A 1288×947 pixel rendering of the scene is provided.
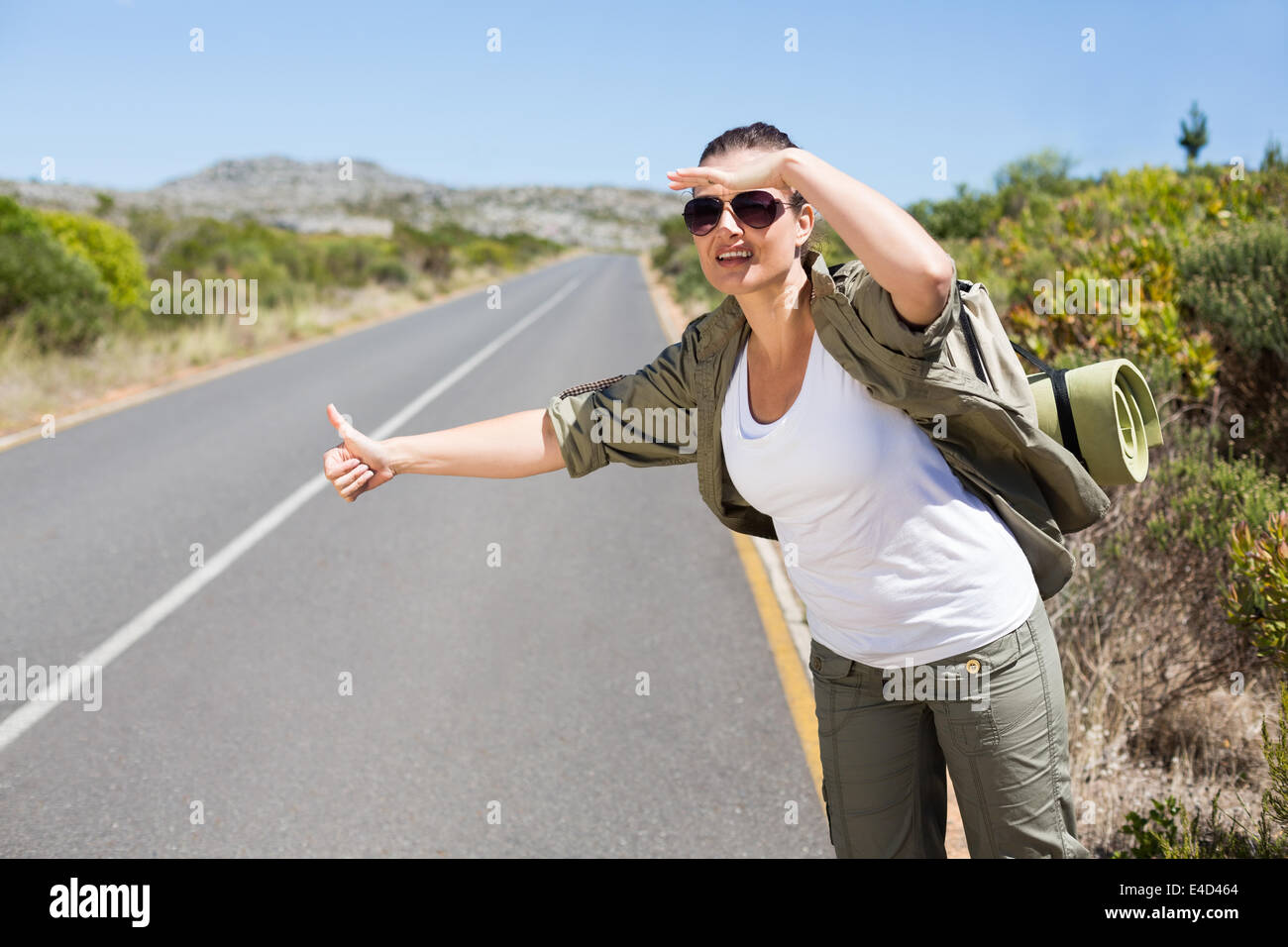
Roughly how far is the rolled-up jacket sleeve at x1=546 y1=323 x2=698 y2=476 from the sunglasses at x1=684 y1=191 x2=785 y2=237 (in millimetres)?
330

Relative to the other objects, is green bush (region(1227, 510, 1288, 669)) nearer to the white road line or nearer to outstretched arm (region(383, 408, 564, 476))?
outstretched arm (region(383, 408, 564, 476))

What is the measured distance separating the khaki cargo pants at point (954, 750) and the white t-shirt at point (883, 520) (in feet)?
0.19

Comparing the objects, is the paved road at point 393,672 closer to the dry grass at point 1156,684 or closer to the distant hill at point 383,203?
the dry grass at point 1156,684

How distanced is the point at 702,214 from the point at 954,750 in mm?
1169

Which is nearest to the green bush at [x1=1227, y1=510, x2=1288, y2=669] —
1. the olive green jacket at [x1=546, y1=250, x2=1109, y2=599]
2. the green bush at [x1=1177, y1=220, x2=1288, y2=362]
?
the olive green jacket at [x1=546, y1=250, x2=1109, y2=599]

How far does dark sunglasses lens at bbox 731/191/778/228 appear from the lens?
5.99 ft

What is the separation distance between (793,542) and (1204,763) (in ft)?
7.84

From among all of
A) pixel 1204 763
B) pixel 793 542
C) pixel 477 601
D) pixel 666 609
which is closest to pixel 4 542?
pixel 477 601

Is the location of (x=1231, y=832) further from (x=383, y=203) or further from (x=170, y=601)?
(x=383, y=203)

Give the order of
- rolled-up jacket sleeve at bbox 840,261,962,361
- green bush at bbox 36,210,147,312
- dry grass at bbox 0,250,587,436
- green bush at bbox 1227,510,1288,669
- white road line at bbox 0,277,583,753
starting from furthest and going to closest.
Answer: green bush at bbox 36,210,147,312 → dry grass at bbox 0,250,587,436 → white road line at bbox 0,277,583,753 → green bush at bbox 1227,510,1288,669 → rolled-up jacket sleeve at bbox 840,261,962,361

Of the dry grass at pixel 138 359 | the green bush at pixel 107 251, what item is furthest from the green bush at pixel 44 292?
the green bush at pixel 107 251

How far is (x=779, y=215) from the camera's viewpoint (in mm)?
1862

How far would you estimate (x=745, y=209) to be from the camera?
6.01 ft
